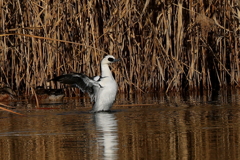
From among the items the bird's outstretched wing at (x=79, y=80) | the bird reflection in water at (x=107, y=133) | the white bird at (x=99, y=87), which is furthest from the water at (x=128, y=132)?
the bird's outstretched wing at (x=79, y=80)

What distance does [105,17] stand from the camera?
1271 centimetres

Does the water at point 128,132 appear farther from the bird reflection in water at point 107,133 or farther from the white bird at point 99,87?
the white bird at point 99,87

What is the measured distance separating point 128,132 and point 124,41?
6367 mm

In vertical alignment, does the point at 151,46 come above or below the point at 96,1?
below

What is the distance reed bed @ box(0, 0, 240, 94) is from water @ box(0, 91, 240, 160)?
2.31 metres

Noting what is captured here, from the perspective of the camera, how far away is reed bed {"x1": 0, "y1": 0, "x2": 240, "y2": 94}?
12.4m

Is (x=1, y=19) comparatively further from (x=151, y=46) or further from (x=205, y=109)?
(x=205, y=109)

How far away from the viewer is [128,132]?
674 cm

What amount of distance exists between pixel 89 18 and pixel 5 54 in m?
1.94

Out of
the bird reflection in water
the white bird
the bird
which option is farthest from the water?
the bird

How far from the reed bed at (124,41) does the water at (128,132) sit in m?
2.31

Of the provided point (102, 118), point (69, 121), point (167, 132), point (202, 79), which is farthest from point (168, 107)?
point (202, 79)

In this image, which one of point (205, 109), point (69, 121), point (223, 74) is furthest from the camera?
point (223, 74)

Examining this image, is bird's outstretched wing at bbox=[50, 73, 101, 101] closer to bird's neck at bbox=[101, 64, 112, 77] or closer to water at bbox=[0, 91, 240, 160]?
bird's neck at bbox=[101, 64, 112, 77]
